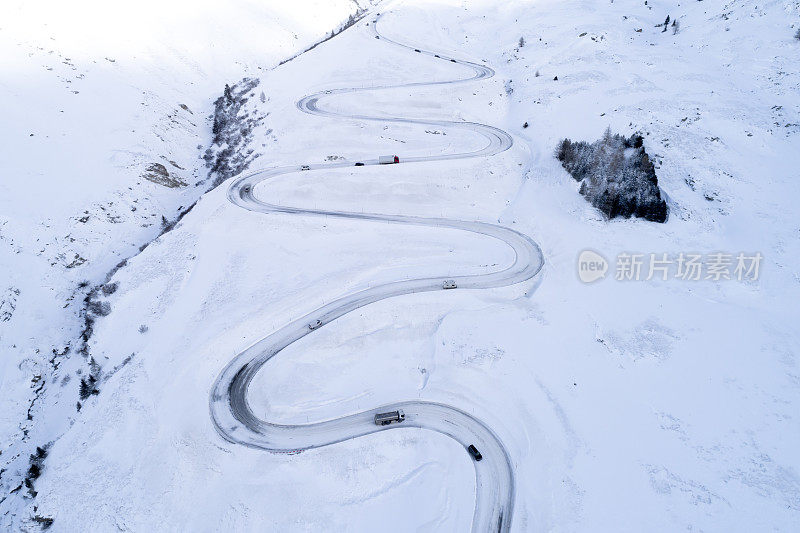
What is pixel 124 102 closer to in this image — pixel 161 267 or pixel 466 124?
pixel 161 267

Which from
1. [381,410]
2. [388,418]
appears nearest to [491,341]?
[381,410]

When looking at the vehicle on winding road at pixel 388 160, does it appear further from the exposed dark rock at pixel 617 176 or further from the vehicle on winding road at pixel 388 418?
the vehicle on winding road at pixel 388 418

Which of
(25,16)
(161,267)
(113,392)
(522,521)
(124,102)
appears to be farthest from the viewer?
(25,16)

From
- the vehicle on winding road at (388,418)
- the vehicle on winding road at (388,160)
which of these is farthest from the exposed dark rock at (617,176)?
the vehicle on winding road at (388,418)

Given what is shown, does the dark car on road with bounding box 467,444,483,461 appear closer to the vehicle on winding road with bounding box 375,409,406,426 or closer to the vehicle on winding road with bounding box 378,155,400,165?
the vehicle on winding road with bounding box 375,409,406,426

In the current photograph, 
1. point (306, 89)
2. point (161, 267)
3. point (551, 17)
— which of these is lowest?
point (161, 267)

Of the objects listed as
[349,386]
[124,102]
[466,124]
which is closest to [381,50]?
[466,124]

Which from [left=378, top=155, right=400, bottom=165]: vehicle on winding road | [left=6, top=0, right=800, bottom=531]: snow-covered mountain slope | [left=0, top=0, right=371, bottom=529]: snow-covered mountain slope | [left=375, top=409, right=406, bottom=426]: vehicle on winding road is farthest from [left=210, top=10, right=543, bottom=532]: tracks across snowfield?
[left=0, top=0, right=371, bottom=529]: snow-covered mountain slope
